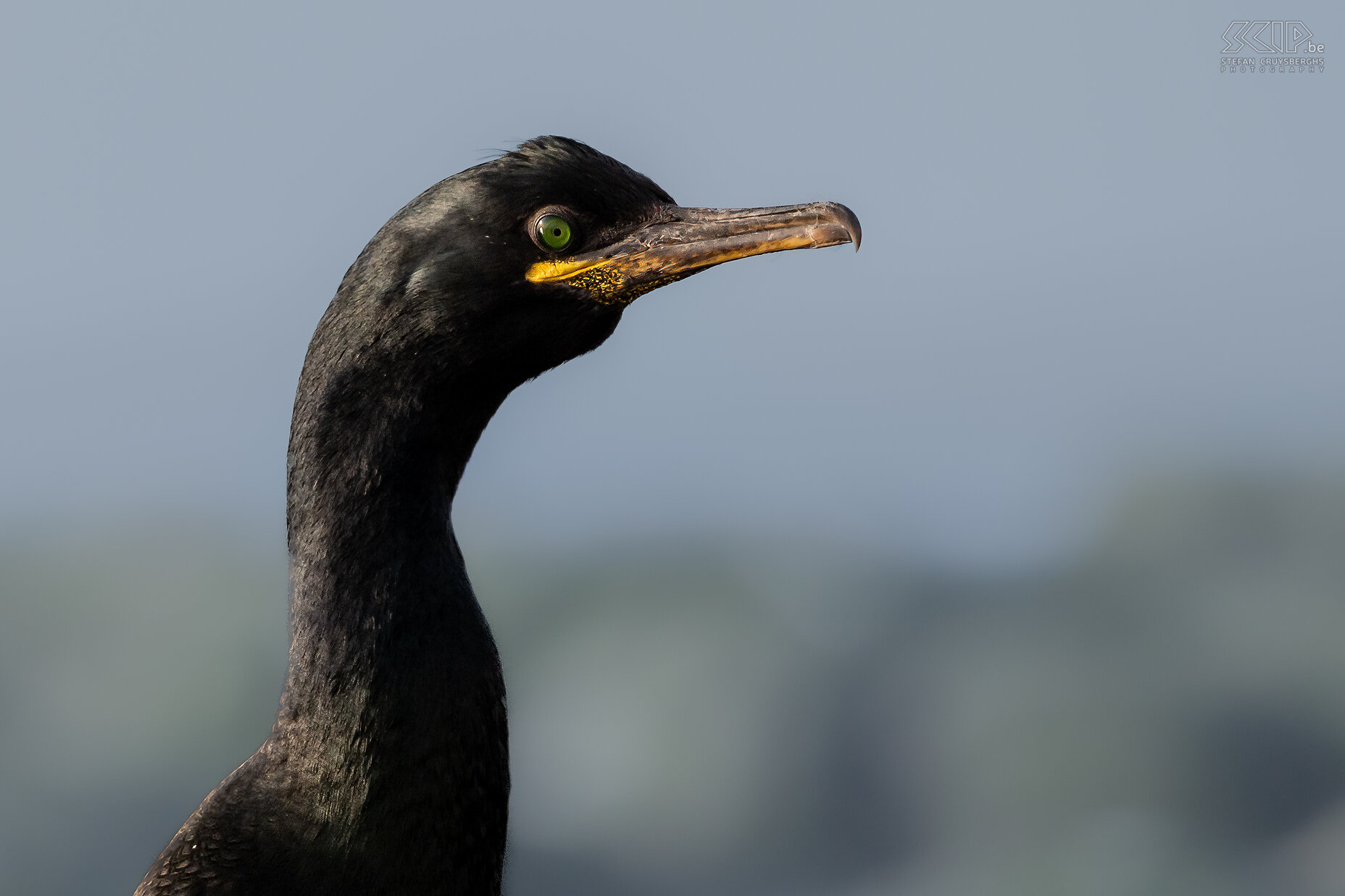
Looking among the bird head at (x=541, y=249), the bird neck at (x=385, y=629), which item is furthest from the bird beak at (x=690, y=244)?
the bird neck at (x=385, y=629)

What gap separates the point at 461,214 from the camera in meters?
3.62

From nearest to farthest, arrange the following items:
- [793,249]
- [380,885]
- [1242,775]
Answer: [380,885] → [793,249] → [1242,775]

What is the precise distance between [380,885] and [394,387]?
133cm

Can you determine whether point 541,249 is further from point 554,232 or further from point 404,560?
point 404,560

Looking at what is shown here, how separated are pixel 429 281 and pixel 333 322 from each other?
291mm

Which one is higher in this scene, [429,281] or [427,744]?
[429,281]

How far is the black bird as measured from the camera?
11.3 feet

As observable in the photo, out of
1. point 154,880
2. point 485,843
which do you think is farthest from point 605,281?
point 154,880

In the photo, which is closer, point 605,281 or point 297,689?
point 297,689

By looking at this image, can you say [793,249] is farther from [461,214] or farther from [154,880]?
[154,880]

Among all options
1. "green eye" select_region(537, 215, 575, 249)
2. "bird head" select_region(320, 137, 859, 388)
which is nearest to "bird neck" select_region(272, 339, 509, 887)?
"bird head" select_region(320, 137, 859, 388)

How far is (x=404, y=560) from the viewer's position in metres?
3.55

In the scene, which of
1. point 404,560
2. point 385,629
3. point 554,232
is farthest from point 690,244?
point 385,629

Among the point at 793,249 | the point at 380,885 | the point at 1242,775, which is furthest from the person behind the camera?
the point at 1242,775
